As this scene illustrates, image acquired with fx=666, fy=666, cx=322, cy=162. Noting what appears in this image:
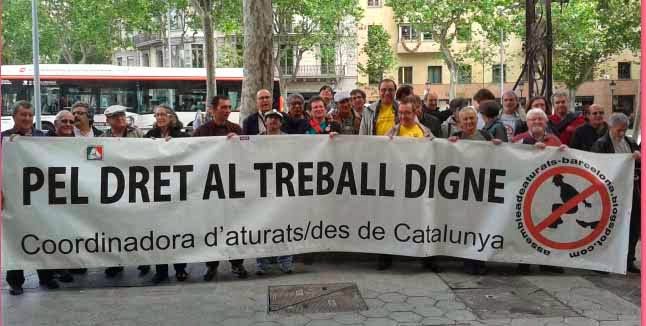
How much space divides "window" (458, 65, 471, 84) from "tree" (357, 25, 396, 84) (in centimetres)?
709

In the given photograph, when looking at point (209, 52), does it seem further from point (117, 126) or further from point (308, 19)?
point (308, 19)

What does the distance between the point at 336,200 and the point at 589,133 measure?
2.69 meters

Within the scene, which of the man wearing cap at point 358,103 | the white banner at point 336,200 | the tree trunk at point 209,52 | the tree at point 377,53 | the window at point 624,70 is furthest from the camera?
the window at point 624,70

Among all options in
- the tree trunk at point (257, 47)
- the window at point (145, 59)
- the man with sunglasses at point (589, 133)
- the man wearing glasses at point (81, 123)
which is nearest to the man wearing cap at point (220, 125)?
the man wearing glasses at point (81, 123)

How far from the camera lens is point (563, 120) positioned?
7.56 metres

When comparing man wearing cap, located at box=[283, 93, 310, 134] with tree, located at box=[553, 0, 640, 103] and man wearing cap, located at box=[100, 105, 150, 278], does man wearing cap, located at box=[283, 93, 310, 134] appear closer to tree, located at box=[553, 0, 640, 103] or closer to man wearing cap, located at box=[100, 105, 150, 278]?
man wearing cap, located at box=[100, 105, 150, 278]

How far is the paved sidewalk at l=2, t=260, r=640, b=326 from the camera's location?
4758 millimetres

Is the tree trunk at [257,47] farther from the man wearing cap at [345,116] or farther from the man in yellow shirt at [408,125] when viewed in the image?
the man in yellow shirt at [408,125]

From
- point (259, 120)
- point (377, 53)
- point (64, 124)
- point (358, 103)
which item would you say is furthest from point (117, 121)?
point (377, 53)

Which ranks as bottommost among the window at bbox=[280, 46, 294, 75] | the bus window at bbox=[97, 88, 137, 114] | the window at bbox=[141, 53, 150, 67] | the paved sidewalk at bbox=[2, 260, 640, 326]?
the paved sidewalk at bbox=[2, 260, 640, 326]

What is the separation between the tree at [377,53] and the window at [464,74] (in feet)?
23.3

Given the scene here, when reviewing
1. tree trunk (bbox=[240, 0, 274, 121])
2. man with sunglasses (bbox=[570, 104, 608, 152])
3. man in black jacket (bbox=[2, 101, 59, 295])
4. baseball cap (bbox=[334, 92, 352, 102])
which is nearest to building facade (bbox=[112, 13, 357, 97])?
tree trunk (bbox=[240, 0, 274, 121])

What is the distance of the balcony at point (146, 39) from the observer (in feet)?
178

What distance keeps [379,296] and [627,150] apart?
2.77m
